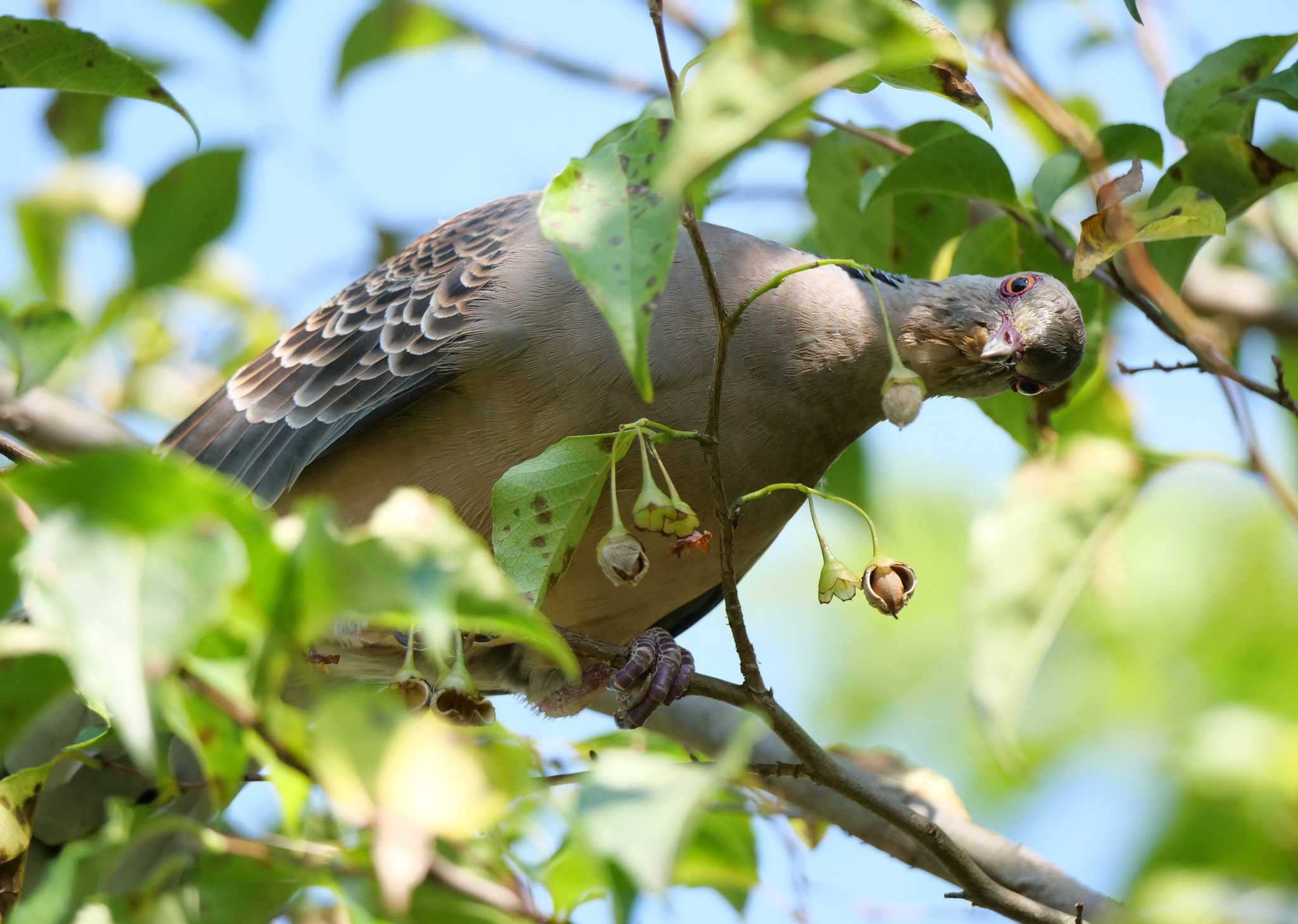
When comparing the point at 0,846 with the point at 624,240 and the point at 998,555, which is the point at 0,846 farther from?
the point at 998,555

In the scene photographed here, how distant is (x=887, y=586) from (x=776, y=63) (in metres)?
1.18

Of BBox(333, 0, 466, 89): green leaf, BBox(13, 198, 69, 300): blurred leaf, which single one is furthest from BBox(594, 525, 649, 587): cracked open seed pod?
BBox(13, 198, 69, 300): blurred leaf

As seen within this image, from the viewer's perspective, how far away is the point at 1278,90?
2.85 m

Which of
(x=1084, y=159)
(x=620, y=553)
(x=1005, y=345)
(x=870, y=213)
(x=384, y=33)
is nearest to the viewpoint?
(x=620, y=553)

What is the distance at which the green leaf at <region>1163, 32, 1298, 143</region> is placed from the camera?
10.2 feet

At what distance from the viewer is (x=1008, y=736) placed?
272 cm

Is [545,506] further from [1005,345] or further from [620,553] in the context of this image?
[1005,345]

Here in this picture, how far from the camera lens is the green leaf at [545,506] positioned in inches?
95.1

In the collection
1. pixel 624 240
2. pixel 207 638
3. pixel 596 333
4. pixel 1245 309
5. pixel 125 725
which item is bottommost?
pixel 1245 309

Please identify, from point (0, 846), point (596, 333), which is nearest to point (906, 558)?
point (596, 333)

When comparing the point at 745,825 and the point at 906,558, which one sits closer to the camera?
the point at 745,825

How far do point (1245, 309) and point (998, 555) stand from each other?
7.70 feet

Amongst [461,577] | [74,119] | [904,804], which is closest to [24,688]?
[461,577]

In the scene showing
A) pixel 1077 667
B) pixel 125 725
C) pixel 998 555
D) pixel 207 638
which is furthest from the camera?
pixel 1077 667
